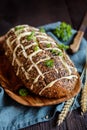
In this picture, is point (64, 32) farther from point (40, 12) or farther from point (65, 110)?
point (65, 110)

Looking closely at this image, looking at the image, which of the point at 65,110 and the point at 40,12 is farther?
the point at 40,12

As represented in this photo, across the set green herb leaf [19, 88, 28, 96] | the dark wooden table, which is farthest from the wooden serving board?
the dark wooden table

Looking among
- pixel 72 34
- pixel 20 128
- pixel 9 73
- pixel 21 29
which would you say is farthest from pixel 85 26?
pixel 20 128

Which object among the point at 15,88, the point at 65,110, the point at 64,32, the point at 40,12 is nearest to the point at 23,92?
the point at 15,88

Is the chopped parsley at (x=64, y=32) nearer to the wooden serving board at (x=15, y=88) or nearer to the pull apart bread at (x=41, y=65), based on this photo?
the pull apart bread at (x=41, y=65)

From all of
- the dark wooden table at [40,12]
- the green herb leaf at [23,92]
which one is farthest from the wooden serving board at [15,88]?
the dark wooden table at [40,12]

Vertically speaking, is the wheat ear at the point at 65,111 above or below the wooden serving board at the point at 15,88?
below

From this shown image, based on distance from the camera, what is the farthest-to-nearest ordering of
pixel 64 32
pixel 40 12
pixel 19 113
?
1. pixel 40 12
2. pixel 64 32
3. pixel 19 113
